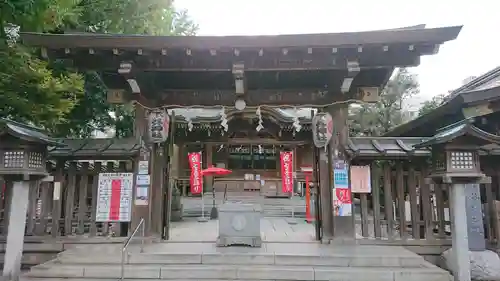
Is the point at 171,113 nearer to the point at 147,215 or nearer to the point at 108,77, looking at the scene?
the point at 108,77

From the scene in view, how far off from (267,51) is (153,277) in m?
4.47

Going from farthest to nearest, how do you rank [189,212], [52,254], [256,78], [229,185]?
[229,185] → [189,212] → [256,78] → [52,254]

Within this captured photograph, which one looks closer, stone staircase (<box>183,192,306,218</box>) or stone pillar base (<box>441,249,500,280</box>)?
stone pillar base (<box>441,249,500,280</box>)

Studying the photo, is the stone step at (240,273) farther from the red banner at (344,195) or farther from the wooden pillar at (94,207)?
the red banner at (344,195)

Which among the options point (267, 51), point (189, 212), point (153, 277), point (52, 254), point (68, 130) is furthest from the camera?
point (189, 212)

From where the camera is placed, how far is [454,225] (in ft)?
18.8

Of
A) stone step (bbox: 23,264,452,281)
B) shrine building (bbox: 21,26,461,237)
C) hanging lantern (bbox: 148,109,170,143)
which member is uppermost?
shrine building (bbox: 21,26,461,237)

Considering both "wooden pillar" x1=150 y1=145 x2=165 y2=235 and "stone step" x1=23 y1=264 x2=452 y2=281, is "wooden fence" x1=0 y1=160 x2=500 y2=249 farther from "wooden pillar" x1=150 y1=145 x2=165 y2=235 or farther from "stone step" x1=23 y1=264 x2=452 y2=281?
"stone step" x1=23 y1=264 x2=452 y2=281

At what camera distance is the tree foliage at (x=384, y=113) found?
789 inches

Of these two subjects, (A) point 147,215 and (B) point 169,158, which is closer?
(A) point 147,215

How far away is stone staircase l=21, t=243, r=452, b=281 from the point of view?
5.60 meters

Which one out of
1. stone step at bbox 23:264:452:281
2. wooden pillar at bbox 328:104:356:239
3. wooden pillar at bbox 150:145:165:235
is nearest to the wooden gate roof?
wooden pillar at bbox 150:145:165:235

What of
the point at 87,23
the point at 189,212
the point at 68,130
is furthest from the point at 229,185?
the point at 87,23

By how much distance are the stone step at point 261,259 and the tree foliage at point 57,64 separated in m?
3.76
